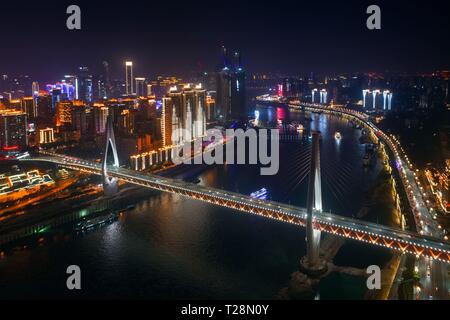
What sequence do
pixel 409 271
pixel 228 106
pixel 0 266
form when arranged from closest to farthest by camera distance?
pixel 409 271, pixel 0 266, pixel 228 106

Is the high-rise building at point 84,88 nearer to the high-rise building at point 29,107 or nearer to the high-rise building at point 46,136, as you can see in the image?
the high-rise building at point 29,107

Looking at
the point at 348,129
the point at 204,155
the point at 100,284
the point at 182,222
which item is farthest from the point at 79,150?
the point at 348,129

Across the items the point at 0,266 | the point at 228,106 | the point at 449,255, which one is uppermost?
the point at 228,106

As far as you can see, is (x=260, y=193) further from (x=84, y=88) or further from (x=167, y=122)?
(x=84, y=88)

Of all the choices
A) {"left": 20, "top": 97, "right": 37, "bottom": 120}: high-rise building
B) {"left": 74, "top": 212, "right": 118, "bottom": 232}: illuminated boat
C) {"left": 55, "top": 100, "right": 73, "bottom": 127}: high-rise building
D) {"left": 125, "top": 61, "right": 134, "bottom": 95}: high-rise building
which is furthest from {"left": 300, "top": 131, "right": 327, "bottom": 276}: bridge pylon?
{"left": 125, "top": 61, "right": 134, "bottom": 95}: high-rise building

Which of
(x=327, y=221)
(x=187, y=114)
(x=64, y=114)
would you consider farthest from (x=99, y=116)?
(x=327, y=221)

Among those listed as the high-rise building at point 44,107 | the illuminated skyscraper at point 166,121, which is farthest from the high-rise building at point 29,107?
the illuminated skyscraper at point 166,121

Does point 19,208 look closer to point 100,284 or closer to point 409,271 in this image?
point 100,284
